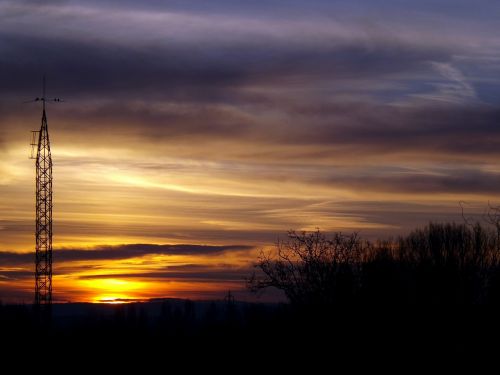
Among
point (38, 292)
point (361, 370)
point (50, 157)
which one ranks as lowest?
point (361, 370)

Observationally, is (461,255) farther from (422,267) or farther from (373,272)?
(373,272)

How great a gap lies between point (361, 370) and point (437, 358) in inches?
121

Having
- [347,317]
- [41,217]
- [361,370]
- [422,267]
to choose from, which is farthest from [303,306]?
[422,267]

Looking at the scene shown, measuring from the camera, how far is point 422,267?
73188mm

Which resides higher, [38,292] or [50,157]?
[50,157]

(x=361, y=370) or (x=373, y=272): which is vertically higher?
(x=373, y=272)

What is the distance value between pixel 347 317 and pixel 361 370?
294 inches

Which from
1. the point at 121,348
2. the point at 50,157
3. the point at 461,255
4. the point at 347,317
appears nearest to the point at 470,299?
the point at 461,255

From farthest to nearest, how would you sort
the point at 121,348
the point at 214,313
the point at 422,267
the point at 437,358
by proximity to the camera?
the point at 422,267 < the point at 214,313 < the point at 121,348 < the point at 437,358

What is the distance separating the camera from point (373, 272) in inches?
2591

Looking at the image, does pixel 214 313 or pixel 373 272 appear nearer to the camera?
pixel 214 313

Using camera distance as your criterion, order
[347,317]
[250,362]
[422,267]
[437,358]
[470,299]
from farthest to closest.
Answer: [422,267], [470,299], [347,317], [250,362], [437,358]

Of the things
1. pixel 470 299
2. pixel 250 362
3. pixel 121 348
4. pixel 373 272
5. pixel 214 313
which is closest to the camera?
pixel 250 362

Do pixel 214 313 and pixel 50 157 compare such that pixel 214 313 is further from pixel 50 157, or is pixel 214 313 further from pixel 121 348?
pixel 50 157
